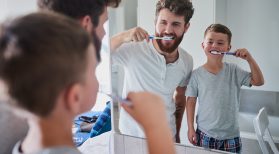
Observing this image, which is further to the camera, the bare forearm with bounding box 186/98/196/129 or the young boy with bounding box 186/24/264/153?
the bare forearm with bounding box 186/98/196/129

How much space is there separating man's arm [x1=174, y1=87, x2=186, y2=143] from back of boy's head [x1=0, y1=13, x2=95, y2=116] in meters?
0.58

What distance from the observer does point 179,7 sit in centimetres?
102

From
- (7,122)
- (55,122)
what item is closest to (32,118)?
(55,122)

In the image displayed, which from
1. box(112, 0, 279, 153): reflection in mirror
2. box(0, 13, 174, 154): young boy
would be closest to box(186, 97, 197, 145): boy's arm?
box(112, 0, 279, 153): reflection in mirror

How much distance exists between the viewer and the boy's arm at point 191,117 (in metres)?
1.04

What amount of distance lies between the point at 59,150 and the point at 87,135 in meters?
0.77

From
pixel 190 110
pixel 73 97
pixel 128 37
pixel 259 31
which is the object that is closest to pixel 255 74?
pixel 259 31

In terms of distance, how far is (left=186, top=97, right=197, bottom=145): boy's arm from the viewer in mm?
1039

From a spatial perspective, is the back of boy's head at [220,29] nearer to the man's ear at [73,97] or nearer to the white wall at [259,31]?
the white wall at [259,31]

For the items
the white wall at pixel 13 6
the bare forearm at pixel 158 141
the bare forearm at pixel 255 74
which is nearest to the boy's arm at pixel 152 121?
the bare forearm at pixel 158 141

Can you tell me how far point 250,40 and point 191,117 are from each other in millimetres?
319

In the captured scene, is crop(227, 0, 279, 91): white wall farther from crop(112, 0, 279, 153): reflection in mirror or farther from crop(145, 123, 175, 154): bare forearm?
crop(145, 123, 175, 154): bare forearm

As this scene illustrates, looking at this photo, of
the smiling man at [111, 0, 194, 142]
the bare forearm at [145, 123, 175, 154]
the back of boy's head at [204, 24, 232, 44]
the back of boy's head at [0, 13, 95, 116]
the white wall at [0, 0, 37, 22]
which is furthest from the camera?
the white wall at [0, 0, 37, 22]

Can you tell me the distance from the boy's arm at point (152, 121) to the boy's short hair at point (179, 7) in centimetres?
44
